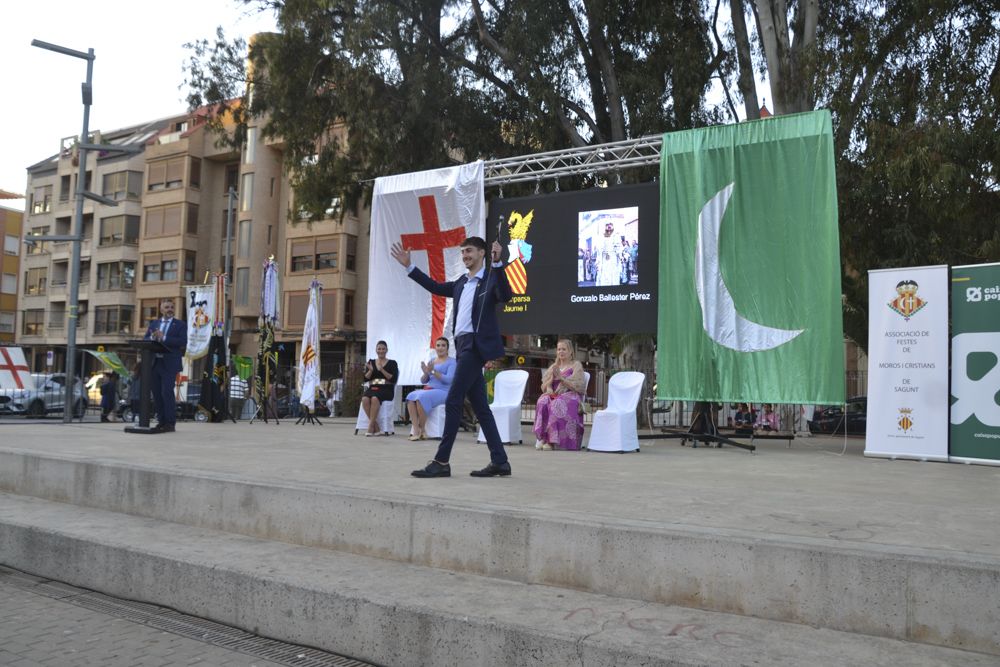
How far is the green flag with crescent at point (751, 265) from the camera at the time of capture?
10.4 meters

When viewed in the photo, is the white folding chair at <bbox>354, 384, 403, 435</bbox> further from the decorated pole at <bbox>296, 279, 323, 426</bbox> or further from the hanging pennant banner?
the hanging pennant banner

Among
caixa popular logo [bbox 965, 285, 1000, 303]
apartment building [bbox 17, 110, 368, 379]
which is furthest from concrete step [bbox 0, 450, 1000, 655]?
apartment building [bbox 17, 110, 368, 379]

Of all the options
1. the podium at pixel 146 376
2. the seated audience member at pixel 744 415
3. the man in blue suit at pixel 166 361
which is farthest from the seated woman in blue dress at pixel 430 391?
the seated audience member at pixel 744 415

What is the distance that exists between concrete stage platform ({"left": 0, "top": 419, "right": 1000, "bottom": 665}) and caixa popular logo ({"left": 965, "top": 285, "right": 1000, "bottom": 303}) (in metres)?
2.86

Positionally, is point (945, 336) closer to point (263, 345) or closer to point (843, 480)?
point (843, 480)

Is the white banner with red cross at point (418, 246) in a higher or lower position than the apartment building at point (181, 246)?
lower

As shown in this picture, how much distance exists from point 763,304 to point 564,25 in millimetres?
9421

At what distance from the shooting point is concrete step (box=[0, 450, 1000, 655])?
336 cm

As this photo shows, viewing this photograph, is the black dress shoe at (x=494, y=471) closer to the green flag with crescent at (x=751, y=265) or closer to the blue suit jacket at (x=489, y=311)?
the blue suit jacket at (x=489, y=311)

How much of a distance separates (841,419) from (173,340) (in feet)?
59.6

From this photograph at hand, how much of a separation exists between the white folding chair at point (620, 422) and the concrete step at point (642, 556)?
528cm

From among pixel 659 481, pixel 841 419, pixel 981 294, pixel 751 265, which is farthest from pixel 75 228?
pixel 841 419

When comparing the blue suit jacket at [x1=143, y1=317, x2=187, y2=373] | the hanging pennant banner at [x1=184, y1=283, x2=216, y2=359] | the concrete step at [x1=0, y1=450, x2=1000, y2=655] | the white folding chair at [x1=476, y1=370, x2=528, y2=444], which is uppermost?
the hanging pennant banner at [x1=184, y1=283, x2=216, y2=359]

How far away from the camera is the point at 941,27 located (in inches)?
541
